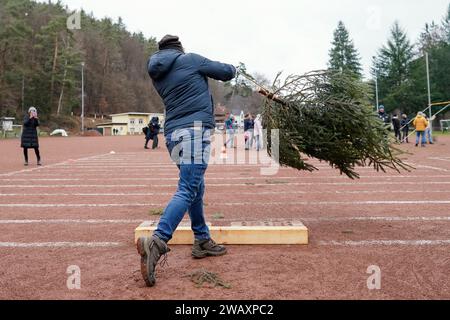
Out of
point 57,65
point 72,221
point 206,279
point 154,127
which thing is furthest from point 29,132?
point 57,65

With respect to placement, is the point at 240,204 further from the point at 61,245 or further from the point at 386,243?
the point at 61,245

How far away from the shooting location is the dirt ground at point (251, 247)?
350 centimetres

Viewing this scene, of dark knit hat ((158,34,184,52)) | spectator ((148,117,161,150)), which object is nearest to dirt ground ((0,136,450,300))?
dark knit hat ((158,34,184,52))

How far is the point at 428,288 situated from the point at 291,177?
779cm

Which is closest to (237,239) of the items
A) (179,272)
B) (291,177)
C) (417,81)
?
(179,272)

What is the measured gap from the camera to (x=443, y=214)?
246 inches

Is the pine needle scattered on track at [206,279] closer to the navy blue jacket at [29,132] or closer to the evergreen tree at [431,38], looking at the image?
the navy blue jacket at [29,132]

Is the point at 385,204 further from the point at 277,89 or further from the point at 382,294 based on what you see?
the point at 382,294

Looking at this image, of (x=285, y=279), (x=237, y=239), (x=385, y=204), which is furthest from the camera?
(x=385, y=204)

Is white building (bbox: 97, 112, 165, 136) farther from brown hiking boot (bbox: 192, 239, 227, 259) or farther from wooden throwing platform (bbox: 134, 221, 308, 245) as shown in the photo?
brown hiking boot (bbox: 192, 239, 227, 259)

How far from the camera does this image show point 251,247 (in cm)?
471

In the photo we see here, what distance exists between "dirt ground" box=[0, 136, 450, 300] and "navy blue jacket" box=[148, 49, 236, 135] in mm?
1390

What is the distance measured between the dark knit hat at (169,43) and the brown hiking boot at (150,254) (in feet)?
5.97

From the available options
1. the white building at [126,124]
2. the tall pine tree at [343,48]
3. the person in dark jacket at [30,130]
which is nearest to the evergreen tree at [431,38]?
the tall pine tree at [343,48]
